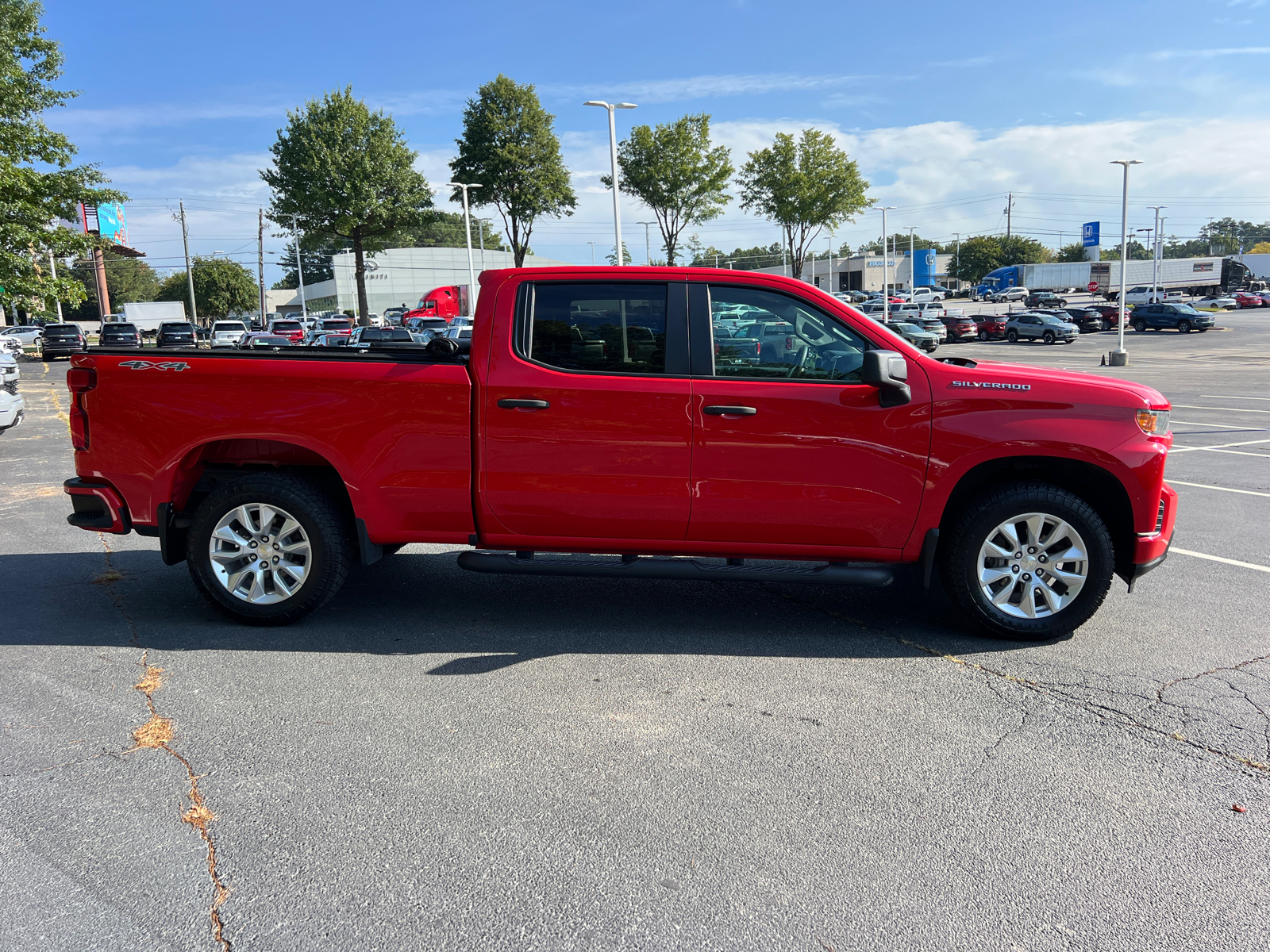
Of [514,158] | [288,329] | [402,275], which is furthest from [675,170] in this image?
[402,275]

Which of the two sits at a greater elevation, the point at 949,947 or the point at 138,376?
the point at 138,376

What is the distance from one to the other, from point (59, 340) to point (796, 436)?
43.6 meters

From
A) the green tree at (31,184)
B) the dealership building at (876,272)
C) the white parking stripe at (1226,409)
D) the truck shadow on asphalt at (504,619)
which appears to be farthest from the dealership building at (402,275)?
the truck shadow on asphalt at (504,619)

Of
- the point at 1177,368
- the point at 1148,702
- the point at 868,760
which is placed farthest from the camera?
the point at 1177,368

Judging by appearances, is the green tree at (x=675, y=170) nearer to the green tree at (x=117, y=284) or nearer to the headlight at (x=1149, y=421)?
the headlight at (x=1149, y=421)

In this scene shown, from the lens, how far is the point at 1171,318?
49.2m

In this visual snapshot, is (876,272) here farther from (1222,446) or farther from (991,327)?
(1222,446)

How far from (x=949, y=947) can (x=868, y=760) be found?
1.05m

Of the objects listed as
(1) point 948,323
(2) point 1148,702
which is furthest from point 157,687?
(1) point 948,323

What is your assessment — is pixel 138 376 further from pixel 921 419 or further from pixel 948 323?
pixel 948 323

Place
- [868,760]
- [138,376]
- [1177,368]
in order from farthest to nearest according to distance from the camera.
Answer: [1177,368]
[138,376]
[868,760]

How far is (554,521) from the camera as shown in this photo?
4750 millimetres

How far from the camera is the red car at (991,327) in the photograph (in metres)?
48.7

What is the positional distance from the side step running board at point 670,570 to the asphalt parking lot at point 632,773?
1.26 feet
